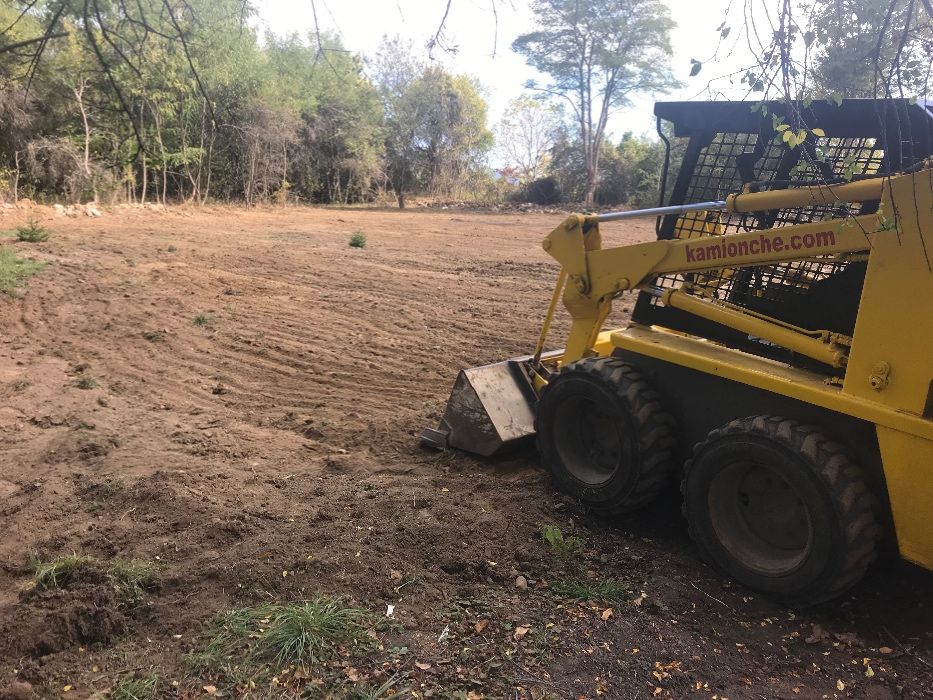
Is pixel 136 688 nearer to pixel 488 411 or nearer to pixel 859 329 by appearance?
pixel 488 411

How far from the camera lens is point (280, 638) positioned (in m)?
2.90

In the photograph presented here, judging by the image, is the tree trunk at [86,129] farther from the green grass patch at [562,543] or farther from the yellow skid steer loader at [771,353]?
the green grass patch at [562,543]

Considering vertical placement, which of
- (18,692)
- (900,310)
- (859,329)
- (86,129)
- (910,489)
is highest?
(86,129)

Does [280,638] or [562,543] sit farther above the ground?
[562,543]

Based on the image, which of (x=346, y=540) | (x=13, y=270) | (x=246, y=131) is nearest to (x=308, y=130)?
(x=246, y=131)

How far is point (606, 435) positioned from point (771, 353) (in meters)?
1.04

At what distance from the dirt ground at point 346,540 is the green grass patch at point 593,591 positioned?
52 millimetres

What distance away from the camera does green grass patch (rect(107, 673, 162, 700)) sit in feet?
8.71

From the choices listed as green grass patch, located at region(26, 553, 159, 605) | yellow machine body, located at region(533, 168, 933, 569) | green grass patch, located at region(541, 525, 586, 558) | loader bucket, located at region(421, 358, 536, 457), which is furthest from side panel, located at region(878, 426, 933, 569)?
green grass patch, located at region(26, 553, 159, 605)

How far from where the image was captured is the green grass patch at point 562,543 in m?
3.68

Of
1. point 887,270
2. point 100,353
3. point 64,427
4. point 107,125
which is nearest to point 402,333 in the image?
point 100,353

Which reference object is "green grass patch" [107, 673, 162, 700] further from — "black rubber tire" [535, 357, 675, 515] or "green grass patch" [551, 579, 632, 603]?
"black rubber tire" [535, 357, 675, 515]

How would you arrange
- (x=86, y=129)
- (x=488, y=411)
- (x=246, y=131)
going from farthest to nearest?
(x=246, y=131) < (x=86, y=129) < (x=488, y=411)

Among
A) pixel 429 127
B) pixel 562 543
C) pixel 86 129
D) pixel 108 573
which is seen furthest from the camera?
pixel 429 127
